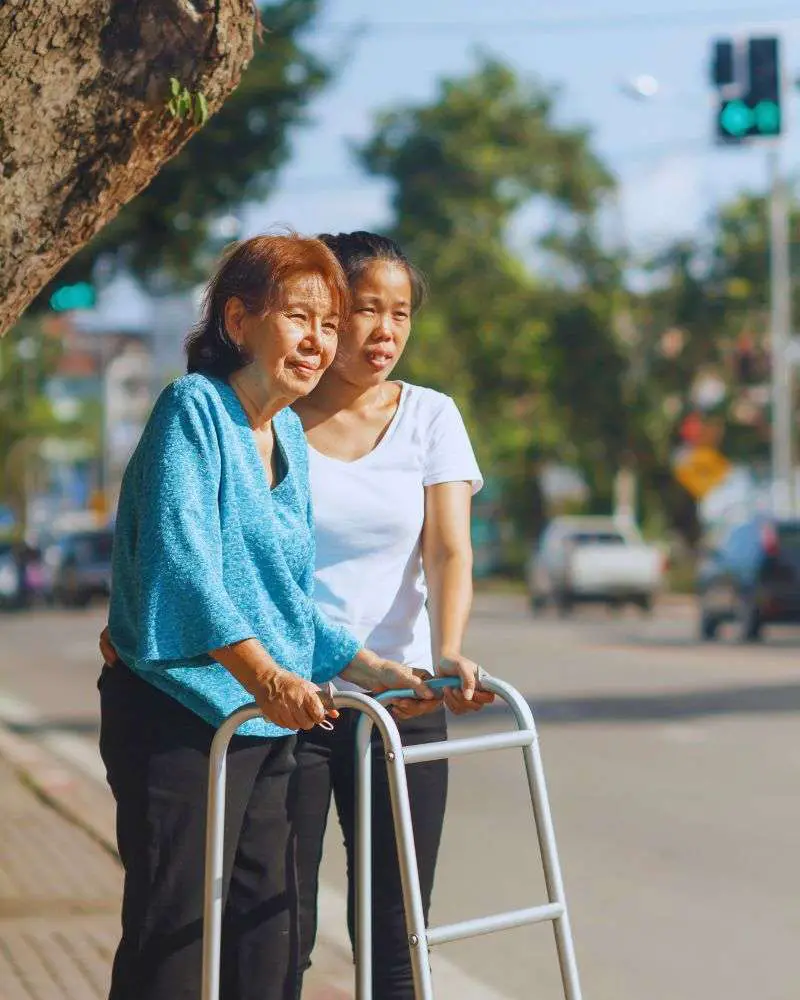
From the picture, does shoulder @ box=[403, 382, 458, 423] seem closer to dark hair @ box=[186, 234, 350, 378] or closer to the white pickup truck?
dark hair @ box=[186, 234, 350, 378]

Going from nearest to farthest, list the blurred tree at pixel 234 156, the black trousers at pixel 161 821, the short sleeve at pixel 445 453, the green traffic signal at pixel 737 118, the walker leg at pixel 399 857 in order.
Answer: the walker leg at pixel 399 857
the black trousers at pixel 161 821
the short sleeve at pixel 445 453
the blurred tree at pixel 234 156
the green traffic signal at pixel 737 118

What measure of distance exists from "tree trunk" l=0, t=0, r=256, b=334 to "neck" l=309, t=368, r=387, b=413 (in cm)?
59

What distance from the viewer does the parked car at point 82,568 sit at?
41875 millimetres

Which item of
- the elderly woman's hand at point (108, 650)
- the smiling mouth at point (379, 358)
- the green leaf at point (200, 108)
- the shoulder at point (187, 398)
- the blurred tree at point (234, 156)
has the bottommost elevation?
the elderly woman's hand at point (108, 650)

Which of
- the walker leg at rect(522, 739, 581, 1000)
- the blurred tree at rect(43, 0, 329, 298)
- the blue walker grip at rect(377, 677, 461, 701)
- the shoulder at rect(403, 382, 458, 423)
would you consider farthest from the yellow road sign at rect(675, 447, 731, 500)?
the walker leg at rect(522, 739, 581, 1000)

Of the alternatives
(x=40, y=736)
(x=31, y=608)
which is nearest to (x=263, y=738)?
(x=40, y=736)

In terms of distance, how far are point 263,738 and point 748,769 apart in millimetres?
7758

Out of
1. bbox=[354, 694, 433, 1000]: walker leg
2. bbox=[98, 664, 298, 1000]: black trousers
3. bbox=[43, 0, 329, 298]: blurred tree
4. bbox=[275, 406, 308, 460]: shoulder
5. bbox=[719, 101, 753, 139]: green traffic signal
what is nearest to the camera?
bbox=[354, 694, 433, 1000]: walker leg

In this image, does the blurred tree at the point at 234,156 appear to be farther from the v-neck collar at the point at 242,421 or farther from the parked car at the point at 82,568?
the parked car at the point at 82,568

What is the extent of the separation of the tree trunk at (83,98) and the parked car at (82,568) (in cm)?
3758

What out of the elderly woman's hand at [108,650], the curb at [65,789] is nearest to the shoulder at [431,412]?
the elderly woman's hand at [108,650]

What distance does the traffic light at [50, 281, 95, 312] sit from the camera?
47.0ft

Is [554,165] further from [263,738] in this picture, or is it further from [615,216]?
[263,738]

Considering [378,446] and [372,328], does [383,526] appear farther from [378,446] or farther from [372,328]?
[372,328]
